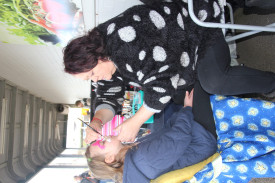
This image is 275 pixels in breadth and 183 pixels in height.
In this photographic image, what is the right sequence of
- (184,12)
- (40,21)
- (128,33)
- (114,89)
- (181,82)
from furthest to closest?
1. (40,21)
2. (114,89)
3. (181,82)
4. (184,12)
5. (128,33)

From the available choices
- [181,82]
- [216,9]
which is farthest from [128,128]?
[216,9]

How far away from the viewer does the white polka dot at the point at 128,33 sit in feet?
2.96

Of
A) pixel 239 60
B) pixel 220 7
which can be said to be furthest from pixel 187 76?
pixel 239 60

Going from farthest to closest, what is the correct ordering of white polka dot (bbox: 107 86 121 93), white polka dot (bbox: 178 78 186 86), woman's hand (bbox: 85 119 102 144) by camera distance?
white polka dot (bbox: 107 86 121 93) < woman's hand (bbox: 85 119 102 144) < white polka dot (bbox: 178 78 186 86)

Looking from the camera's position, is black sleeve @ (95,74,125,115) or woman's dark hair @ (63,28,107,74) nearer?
woman's dark hair @ (63,28,107,74)

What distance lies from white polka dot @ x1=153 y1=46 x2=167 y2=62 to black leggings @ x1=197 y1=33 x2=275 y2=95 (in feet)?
1.13

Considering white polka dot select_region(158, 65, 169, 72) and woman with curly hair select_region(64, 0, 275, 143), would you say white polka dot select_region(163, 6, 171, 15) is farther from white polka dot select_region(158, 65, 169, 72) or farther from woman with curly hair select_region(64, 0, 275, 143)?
white polka dot select_region(158, 65, 169, 72)

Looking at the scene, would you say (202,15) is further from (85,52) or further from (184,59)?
(85,52)

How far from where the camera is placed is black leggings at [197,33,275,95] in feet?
3.73

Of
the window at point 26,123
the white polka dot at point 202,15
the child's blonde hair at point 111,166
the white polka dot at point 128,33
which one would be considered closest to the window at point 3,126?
the window at point 26,123

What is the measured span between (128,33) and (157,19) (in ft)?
0.49

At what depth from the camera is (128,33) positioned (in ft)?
2.96

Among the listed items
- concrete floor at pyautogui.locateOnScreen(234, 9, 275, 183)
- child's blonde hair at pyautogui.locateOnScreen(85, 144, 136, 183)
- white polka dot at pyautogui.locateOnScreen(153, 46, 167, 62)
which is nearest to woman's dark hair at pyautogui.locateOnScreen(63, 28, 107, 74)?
white polka dot at pyautogui.locateOnScreen(153, 46, 167, 62)

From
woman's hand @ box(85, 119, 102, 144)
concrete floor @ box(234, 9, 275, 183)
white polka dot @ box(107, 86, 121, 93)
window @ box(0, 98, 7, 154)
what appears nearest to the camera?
woman's hand @ box(85, 119, 102, 144)
